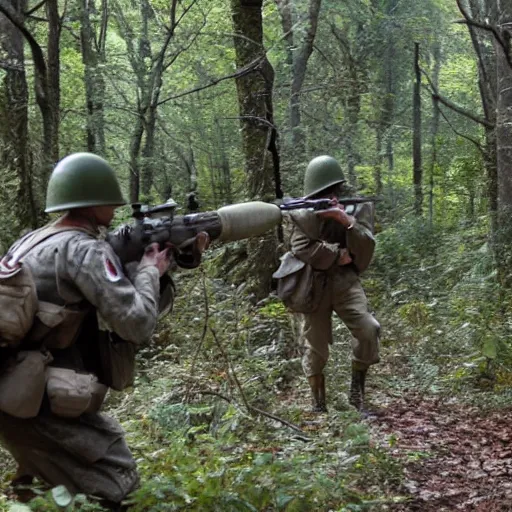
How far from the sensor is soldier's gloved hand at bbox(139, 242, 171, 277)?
12.6 ft

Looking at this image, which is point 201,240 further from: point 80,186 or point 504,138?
point 504,138

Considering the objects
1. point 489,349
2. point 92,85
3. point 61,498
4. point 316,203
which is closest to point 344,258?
point 316,203

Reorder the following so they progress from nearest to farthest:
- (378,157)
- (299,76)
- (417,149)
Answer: (299,76)
(417,149)
(378,157)

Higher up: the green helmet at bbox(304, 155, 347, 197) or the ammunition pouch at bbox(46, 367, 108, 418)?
the green helmet at bbox(304, 155, 347, 197)

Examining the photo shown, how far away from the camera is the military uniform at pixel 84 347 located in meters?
3.47

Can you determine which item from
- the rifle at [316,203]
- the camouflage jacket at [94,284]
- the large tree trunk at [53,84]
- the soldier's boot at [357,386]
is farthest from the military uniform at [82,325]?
the large tree trunk at [53,84]

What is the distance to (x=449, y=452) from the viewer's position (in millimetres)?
5836

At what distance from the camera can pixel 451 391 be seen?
293 inches

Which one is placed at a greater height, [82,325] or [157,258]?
[157,258]

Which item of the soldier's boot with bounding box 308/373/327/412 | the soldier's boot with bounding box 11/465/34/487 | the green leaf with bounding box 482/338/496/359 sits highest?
the soldier's boot with bounding box 11/465/34/487

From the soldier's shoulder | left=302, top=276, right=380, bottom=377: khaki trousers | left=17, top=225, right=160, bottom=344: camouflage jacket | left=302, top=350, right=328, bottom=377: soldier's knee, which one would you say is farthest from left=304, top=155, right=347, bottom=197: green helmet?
left=17, top=225, right=160, bottom=344: camouflage jacket

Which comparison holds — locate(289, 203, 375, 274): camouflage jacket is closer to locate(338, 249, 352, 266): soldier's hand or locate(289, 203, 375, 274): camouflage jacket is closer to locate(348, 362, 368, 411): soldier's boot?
locate(338, 249, 352, 266): soldier's hand

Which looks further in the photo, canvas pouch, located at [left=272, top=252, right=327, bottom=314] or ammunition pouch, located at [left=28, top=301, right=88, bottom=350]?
canvas pouch, located at [left=272, top=252, right=327, bottom=314]

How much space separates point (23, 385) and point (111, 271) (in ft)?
2.11
